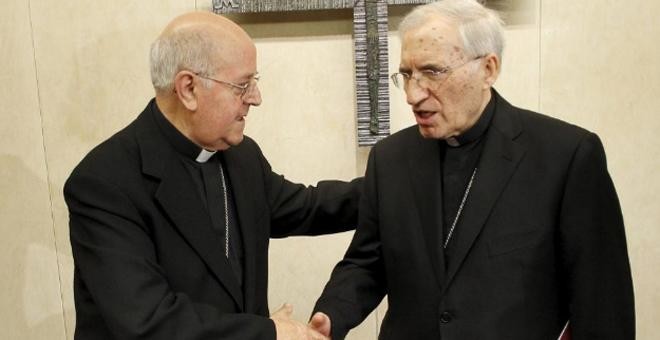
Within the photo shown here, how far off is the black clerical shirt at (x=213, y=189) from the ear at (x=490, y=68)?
0.78m

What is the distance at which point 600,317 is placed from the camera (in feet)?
6.18

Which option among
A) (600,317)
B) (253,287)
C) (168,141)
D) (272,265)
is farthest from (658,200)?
(168,141)

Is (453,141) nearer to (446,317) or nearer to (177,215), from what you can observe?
(446,317)

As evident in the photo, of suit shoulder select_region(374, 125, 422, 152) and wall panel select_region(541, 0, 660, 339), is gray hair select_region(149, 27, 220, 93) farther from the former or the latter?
wall panel select_region(541, 0, 660, 339)

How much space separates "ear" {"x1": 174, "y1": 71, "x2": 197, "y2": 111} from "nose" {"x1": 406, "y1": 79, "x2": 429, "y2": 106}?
551 millimetres

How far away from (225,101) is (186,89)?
105 mm

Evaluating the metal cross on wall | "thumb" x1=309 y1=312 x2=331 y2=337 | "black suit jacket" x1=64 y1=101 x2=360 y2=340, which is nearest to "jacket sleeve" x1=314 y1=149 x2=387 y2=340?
"thumb" x1=309 y1=312 x2=331 y2=337

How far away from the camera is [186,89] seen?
198 centimetres

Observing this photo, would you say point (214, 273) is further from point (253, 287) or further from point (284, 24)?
point (284, 24)

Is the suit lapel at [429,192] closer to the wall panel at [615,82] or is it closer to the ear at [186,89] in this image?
the ear at [186,89]

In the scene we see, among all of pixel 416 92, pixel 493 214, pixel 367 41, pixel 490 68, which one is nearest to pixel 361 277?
pixel 493 214

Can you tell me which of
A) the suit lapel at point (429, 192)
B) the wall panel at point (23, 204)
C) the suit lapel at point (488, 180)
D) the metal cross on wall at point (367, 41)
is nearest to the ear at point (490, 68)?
the suit lapel at point (488, 180)

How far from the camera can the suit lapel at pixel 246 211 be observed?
214cm

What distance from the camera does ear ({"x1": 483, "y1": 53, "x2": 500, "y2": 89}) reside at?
1909 mm
